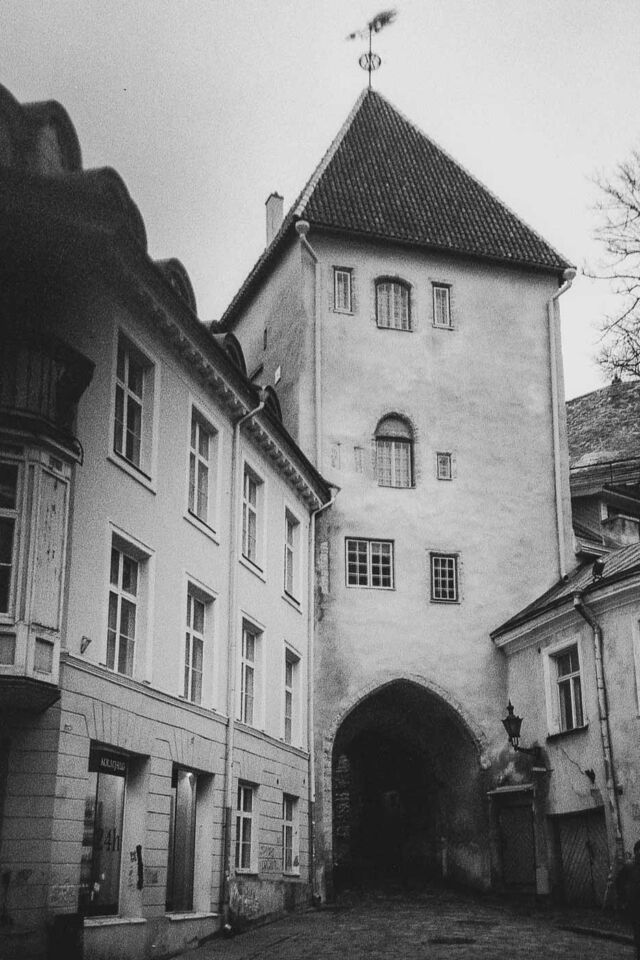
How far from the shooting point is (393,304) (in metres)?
28.7

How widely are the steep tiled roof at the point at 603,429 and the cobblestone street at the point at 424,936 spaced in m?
16.5

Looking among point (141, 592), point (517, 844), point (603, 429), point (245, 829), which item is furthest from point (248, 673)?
point (603, 429)

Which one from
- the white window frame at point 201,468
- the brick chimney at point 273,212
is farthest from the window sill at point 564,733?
the brick chimney at point 273,212

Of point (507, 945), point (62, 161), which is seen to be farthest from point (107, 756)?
point (62, 161)

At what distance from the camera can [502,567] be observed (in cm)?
2733

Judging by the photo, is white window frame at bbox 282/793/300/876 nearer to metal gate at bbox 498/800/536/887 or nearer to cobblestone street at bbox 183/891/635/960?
cobblestone street at bbox 183/891/635/960

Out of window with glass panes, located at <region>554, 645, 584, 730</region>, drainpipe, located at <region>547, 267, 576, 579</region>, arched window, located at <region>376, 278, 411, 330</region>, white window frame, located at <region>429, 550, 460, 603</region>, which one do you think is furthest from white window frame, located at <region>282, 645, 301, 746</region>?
arched window, located at <region>376, 278, 411, 330</region>

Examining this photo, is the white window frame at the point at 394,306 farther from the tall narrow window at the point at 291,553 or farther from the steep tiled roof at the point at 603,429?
the steep tiled roof at the point at 603,429

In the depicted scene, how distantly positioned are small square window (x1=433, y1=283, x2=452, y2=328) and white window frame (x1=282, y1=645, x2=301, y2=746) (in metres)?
9.42

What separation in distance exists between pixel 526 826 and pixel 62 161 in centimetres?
1649

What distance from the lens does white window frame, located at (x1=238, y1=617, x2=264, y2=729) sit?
19.9 m

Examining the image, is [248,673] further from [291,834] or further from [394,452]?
[394,452]

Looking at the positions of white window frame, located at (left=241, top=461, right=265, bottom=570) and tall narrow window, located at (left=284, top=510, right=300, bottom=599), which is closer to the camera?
white window frame, located at (left=241, top=461, right=265, bottom=570)

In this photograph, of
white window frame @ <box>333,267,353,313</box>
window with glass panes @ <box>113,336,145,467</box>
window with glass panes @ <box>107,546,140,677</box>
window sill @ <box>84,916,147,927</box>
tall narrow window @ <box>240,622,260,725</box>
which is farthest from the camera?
white window frame @ <box>333,267,353,313</box>
